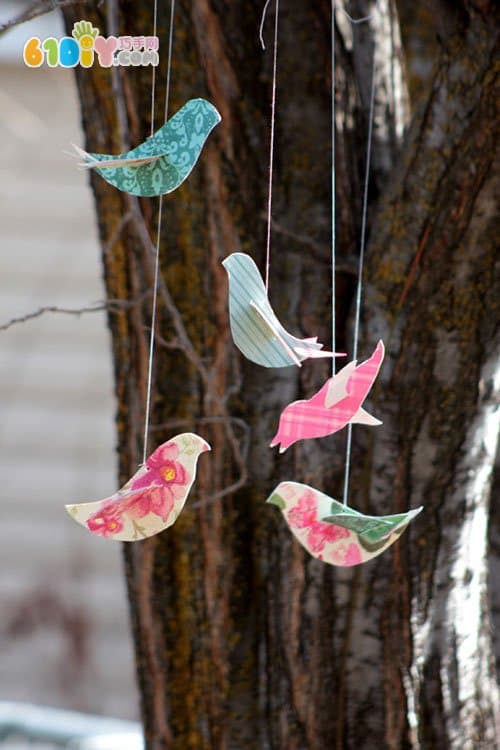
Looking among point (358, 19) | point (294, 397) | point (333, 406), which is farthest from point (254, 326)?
point (358, 19)

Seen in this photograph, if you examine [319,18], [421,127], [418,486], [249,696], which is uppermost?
[319,18]

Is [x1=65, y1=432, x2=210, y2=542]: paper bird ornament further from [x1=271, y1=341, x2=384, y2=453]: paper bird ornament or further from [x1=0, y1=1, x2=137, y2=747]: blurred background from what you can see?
[x1=0, y1=1, x2=137, y2=747]: blurred background

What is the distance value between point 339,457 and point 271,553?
0.57 ft

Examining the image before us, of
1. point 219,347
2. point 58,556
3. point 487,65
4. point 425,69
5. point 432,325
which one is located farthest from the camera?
point 58,556

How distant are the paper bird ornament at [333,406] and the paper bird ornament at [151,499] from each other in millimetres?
76

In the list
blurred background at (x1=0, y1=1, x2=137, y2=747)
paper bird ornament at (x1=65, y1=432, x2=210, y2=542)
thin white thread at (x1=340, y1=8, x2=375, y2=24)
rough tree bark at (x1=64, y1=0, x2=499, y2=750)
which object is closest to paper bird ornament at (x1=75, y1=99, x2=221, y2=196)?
paper bird ornament at (x1=65, y1=432, x2=210, y2=542)

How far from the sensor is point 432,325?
4.41 ft

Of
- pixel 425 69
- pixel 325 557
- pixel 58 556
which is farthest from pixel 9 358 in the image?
pixel 325 557

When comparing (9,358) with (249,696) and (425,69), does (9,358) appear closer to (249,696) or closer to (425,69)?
(425,69)

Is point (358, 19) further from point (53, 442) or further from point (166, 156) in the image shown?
point (53, 442)

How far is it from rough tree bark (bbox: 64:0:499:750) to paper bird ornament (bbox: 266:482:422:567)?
0.46 metres

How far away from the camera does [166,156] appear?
3.08ft

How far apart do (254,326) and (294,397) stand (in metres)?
0.61

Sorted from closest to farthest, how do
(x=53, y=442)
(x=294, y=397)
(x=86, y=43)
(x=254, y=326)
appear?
(x=254, y=326) < (x=86, y=43) < (x=294, y=397) < (x=53, y=442)
